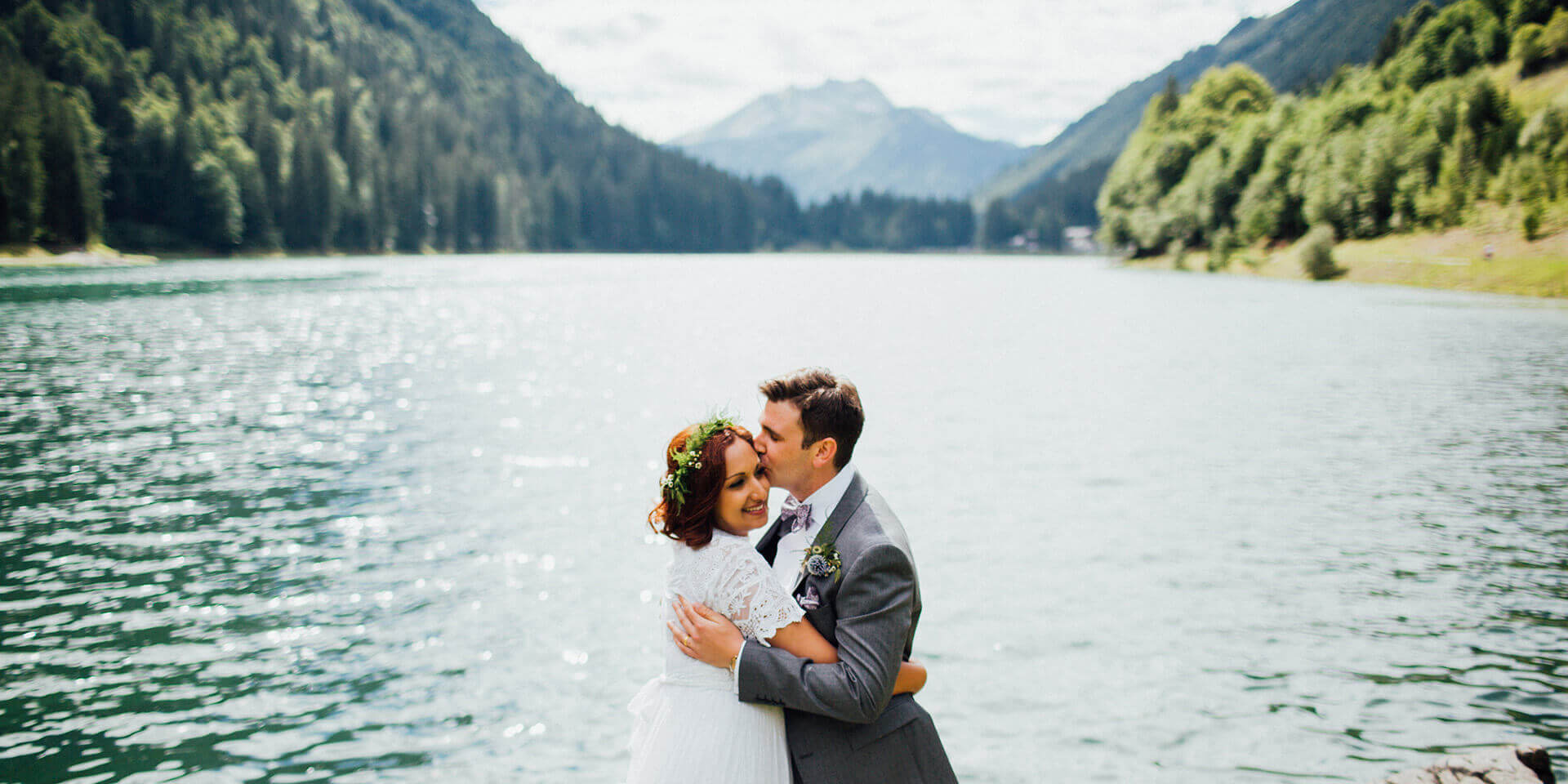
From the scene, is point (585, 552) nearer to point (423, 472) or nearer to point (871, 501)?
point (423, 472)

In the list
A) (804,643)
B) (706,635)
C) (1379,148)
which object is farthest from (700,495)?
(1379,148)

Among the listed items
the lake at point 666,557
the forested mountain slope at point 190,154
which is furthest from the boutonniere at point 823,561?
the forested mountain slope at point 190,154

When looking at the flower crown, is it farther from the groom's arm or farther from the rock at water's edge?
the rock at water's edge

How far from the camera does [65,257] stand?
92.8 meters

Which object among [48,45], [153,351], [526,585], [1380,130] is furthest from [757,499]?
[48,45]

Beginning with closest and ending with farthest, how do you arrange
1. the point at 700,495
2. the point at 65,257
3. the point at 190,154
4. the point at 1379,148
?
the point at 700,495, the point at 1379,148, the point at 65,257, the point at 190,154

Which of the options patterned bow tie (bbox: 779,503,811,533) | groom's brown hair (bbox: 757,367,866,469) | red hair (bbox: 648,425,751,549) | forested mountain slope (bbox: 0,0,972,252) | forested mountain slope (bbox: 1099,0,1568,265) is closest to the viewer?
red hair (bbox: 648,425,751,549)

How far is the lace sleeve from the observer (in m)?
3.75

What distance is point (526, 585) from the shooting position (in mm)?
13227

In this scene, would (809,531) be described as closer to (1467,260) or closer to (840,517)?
(840,517)

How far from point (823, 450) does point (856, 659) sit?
2.74ft

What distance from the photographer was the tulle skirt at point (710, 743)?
3.89 m

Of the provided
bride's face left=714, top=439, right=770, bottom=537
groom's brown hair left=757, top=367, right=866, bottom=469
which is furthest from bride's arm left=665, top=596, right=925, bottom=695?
groom's brown hair left=757, top=367, right=866, bottom=469

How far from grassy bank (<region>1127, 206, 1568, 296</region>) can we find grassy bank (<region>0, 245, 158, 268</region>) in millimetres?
113520
